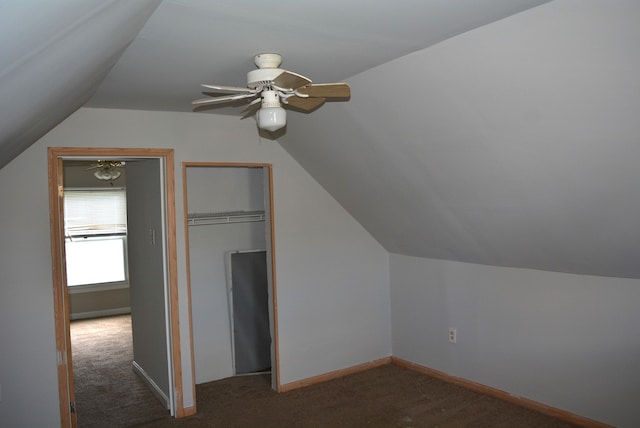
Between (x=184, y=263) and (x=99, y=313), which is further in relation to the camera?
(x=99, y=313)

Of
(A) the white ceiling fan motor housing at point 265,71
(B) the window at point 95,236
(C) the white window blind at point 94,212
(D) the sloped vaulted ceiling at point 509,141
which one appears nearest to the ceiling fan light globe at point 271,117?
(A) the white ceiling fan motor housing at point 265,71

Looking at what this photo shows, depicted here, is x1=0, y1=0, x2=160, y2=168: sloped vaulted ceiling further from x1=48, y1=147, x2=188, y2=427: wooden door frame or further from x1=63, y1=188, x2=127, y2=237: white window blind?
x1=63, y1=188, x2=127, y2=237: white window blind

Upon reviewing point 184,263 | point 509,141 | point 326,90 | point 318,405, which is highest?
point 326,90

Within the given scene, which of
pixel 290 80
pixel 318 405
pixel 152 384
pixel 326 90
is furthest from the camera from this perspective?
pixel 152 384

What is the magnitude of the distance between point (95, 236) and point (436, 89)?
22.3 feet

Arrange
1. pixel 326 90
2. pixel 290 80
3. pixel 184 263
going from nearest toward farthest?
pixel 290 80, pixel 326 90, pixel 184 263

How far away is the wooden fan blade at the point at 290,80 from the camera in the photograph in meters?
2.56

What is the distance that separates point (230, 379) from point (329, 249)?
1.59 m

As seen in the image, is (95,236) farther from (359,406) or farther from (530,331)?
(530,331)

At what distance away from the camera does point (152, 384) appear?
196 inches

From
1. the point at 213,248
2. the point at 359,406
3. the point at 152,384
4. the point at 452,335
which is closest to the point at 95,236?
the point at 213,248

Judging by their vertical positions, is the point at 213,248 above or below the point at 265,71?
below

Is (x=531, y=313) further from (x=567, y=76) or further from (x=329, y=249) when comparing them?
(x=567, y=76)

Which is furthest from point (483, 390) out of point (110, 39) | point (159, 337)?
point (110, 39)
